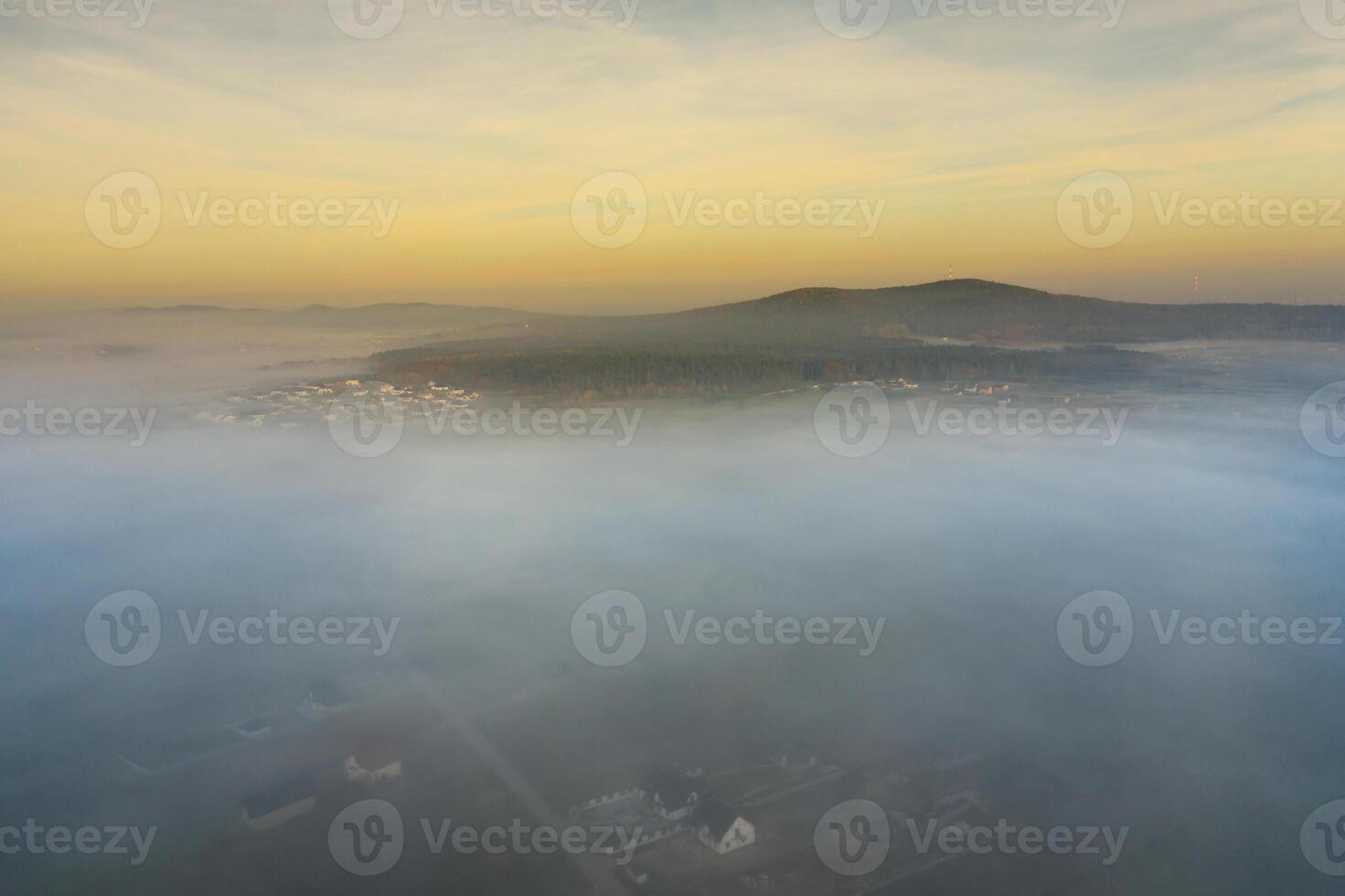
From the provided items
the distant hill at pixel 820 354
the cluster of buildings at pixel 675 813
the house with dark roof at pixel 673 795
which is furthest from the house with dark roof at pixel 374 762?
the distant hill at pixel 820 354

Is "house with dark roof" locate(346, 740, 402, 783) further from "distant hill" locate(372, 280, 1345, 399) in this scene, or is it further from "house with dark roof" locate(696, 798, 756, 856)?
"distant hill" locate(372, 280, 1345, 399)

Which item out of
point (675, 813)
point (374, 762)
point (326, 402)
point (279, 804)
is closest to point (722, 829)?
point (675, 813)

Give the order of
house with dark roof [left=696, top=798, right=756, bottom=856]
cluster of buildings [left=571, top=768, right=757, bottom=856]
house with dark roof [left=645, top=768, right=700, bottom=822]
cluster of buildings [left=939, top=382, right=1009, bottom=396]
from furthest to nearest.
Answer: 1. cluster of buildings [left=939, top=382, right=1009, bottom=396]
2. house with dark roof [left=645, top=768, right=700, bottom=822]
3. cluster of buildings [left=571, top=768, right=757, bottom=856]
4. house with dark roof [left=696, top=798, right=756, bottom=856]

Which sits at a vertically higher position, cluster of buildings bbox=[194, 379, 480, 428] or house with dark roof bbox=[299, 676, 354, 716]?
cluster of buildings bbox=[194, 379, 480, 428]

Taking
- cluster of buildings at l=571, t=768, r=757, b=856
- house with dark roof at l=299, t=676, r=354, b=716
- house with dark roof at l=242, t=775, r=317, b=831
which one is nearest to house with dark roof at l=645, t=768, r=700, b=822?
cluster of buildings at l=571, t=768, r=757, b=856

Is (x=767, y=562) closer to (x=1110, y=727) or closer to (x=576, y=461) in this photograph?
(x=1110, y=727)

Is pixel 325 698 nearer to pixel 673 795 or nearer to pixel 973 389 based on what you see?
pixel 673 795

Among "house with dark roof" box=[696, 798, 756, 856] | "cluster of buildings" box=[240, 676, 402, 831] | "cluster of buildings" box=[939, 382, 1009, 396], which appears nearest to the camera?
"house with dark roof" box=[696, 798, 756, 856]
